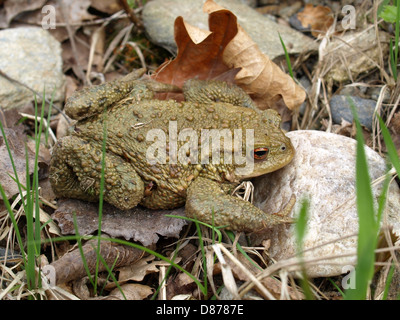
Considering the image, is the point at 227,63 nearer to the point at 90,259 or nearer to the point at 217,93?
the point at 217,93

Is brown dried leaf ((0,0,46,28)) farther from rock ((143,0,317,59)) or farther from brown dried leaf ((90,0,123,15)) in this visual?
rock ((143,0,317,59))

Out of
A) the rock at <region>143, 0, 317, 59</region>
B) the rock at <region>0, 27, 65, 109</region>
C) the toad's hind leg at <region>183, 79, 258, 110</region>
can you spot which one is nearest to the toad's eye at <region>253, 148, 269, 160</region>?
the toad's hind leg at <region>183, 79, 258, 110</region>

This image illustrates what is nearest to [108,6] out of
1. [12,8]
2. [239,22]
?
[12,8]

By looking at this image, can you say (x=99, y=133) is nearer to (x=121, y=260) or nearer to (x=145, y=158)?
(x=145, y=158)

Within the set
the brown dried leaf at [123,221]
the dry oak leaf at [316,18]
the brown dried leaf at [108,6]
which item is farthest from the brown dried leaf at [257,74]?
the brown dried leaf at [108,6]
